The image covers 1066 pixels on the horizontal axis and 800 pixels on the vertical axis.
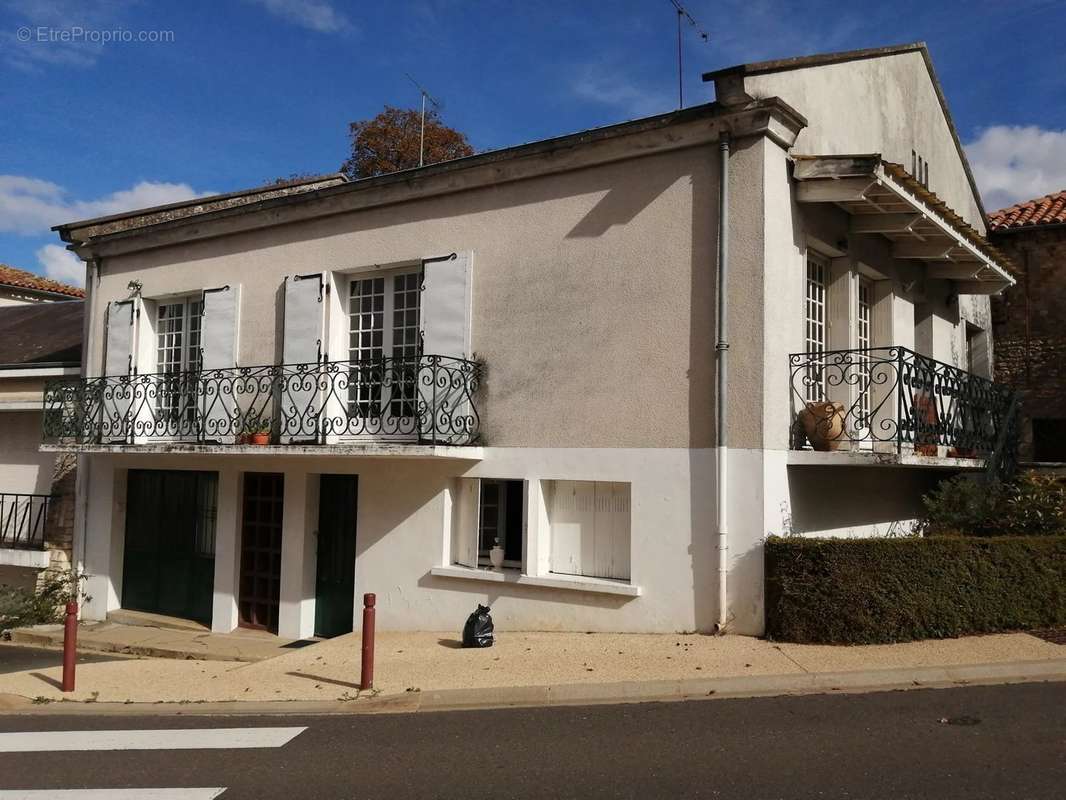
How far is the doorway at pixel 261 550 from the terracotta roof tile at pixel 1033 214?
13.5m

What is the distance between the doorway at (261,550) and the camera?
12.3m

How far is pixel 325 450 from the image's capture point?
1048 cm

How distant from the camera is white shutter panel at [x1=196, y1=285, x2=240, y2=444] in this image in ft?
40.0

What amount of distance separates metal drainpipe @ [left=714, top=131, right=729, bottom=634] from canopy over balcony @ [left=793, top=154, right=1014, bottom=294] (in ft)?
3.08

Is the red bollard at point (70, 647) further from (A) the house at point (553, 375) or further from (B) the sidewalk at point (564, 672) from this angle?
(A) the house at point (553, 375)

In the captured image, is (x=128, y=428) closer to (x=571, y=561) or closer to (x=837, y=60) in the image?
(x=571, y=561)

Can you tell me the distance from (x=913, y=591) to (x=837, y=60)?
6.35 meters

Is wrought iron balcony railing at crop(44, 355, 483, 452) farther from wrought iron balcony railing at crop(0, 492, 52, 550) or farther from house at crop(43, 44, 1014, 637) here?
wrought iron balcony railing at crop(0, 492, 52, 550)

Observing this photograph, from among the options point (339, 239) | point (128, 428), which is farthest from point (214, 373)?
point (339, 239)

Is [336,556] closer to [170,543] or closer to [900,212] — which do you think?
[170,543]

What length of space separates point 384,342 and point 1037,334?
12061mm

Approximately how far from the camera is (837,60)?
1078 cm

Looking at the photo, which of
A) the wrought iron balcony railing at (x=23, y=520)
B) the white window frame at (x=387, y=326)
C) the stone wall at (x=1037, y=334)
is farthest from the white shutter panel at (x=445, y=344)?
the stone wall at (x=1037, y=334)

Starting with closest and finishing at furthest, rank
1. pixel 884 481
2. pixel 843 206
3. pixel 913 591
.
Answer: pixel 913 591
pixel 843 206
pixel 884 481
